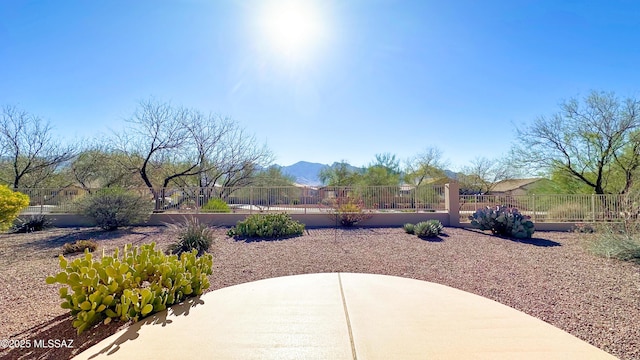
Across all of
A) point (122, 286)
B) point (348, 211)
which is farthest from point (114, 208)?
point (122, 286)

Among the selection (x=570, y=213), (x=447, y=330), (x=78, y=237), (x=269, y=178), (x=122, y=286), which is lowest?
(x=78, y=237)

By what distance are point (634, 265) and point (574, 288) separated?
2.71 metres

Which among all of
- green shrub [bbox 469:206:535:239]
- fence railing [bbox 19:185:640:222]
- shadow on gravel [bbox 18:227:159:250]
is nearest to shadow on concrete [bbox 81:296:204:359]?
shadow on gravel [bbox 18:227:159:250]

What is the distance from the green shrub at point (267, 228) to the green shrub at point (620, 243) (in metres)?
7.84

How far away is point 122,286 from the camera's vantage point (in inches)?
106

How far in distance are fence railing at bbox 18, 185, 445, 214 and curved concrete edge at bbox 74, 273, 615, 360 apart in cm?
937

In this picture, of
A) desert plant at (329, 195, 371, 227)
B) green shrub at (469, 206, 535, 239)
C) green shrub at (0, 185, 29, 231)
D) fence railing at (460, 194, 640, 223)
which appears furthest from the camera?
desert plant at (329, 195, 371, 227)

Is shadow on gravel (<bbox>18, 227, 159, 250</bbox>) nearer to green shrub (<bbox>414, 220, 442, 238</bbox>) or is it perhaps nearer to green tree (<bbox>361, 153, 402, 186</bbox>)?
green shrub (<bbox>414, 220, 442, 238</bbox>)

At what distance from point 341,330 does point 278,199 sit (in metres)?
10.9

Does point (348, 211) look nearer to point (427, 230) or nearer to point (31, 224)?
point (427, 230)

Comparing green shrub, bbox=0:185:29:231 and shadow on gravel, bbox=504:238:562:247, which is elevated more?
green shrub, bbox=0:185:29:231

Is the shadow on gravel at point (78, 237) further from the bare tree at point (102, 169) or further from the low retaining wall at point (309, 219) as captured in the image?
the bare tree at point (102, 169)

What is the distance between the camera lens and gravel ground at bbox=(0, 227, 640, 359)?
3.06 m

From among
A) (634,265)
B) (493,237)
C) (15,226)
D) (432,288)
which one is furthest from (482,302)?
(15,226)
